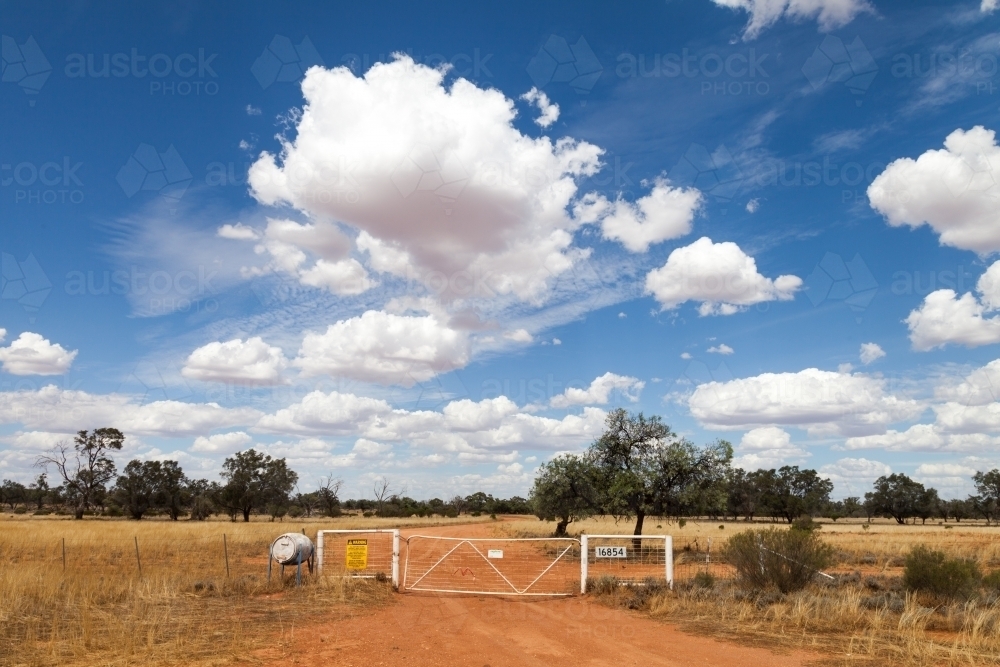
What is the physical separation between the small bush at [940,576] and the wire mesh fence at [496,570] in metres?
8.43

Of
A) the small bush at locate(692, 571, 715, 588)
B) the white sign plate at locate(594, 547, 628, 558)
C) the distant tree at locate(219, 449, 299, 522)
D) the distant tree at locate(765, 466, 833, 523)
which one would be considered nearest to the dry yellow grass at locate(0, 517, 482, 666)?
the white sign plate at locate(594, 547, 628, 558)

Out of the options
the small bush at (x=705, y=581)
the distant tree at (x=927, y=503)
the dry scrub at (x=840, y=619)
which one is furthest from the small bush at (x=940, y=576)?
the distant tree at (x=927, y=503)

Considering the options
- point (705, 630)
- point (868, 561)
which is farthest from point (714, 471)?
point (705, 630)

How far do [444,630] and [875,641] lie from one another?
7940 millimetres

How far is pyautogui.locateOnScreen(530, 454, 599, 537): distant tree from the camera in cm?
3569

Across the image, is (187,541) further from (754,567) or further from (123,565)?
(754,567)

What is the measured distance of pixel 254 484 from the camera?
7950 centimetres

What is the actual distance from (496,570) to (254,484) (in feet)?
223

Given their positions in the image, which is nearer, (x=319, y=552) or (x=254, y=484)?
(x=319, y=552)

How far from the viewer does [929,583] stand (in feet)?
55.5

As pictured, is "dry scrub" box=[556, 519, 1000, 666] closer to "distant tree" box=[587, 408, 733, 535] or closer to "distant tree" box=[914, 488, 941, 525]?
"distant tree" box=[587, 408, 733, 535]

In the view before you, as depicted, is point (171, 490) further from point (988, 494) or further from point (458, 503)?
point (988, 494)

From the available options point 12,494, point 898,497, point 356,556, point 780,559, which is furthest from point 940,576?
point 12,494

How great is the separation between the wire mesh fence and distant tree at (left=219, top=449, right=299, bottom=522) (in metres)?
48.3
